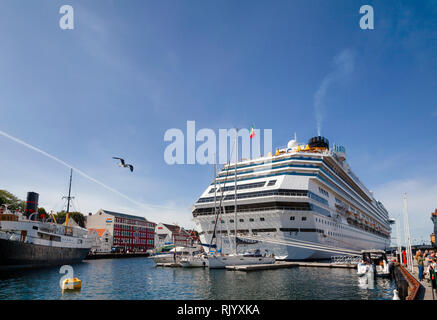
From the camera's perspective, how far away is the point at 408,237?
29312mm

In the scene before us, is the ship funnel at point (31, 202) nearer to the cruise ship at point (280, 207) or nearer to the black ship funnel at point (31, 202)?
the black ship funnel at point (31, 202)

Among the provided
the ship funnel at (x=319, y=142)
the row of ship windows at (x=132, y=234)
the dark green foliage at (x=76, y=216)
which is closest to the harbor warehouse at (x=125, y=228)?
the row of ship windows at (x=132, y=234)

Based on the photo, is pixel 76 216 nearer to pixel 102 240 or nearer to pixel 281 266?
pixel 102 240

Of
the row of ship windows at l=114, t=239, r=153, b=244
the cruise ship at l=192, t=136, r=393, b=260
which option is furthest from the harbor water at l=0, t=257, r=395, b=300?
the row of ship windows at l=114, t=239, r=153, b=244

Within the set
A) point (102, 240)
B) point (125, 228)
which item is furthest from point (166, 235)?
point (102, 240)

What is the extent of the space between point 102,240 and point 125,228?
11.6m

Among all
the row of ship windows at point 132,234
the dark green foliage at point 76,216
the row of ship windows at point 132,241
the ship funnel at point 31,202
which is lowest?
the row of ship windows at point 132,241

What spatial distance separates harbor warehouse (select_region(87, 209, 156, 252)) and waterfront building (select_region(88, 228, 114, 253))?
2.25m

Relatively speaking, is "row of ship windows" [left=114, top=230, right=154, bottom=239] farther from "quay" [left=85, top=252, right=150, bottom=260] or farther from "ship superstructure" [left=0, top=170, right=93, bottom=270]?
"ship superstructure" [left=0, top=170, right=93, bottom=270]

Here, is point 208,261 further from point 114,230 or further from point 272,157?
point 114,230

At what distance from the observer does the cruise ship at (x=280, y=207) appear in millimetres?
37875

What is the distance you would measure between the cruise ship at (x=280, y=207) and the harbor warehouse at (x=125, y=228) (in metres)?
60.2
